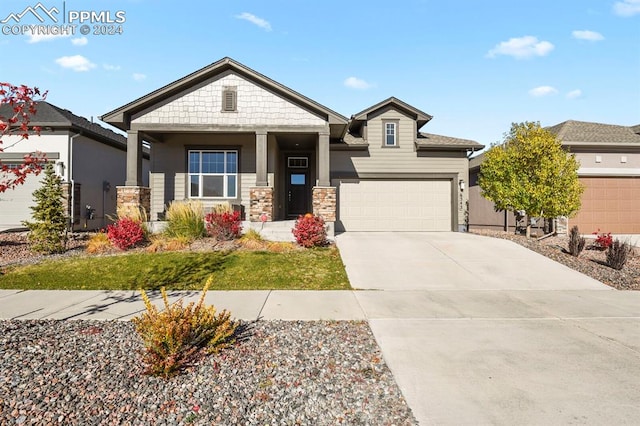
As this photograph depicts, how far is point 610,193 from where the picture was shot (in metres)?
15.4

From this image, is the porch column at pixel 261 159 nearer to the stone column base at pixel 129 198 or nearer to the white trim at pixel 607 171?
the stone column base at pixel 129 198

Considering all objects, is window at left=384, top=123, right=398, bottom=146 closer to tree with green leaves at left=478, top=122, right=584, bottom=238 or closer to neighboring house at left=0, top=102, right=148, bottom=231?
tree with green leaves at left=478, top=122, right=584, bottom=238

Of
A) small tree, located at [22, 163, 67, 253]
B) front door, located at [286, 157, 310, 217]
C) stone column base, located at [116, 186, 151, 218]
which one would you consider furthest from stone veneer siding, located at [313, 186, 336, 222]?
small tree, located at [22, 163, 67, 253]

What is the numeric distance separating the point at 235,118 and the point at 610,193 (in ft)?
54.0

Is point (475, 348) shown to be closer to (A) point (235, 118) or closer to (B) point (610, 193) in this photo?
(A) point (235, 118)

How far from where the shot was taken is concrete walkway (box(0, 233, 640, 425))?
3.04 meters

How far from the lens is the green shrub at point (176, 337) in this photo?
11.2 ft

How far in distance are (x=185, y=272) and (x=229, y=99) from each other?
751 centimetres

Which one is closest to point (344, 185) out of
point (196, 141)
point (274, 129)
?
point (274, 129)

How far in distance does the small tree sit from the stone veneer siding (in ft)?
25.7

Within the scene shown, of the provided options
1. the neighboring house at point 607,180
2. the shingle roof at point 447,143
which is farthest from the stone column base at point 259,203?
the neighboring house at point 607,180

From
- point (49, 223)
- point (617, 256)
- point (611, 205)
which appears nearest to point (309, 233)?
point (49, 223)

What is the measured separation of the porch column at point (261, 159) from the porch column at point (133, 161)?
14.3 ft

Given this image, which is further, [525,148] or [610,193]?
[610,193]
